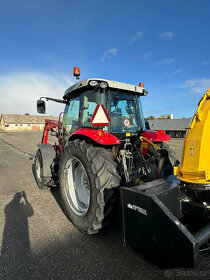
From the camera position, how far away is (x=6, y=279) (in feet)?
5.87

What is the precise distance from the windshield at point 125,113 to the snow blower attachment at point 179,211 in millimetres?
1595

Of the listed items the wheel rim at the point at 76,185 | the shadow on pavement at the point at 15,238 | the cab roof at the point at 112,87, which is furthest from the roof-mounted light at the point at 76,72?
the shadow on pavement at the point at 15,238

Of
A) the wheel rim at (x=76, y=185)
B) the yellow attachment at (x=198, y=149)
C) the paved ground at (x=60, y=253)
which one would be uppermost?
the yellow attachment at (x=198, y=149)

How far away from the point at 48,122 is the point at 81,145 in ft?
11.8

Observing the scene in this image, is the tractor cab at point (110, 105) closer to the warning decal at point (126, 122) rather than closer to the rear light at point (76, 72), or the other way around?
the warning decal at point (126, 122)

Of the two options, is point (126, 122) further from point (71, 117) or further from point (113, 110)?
point (71, 117)

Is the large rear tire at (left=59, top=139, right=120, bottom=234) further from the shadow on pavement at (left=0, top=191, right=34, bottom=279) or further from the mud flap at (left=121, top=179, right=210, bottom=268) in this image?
the shadow on pavement at (left=0, top=191, right=34, bottom=279)

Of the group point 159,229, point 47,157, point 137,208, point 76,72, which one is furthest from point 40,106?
point 159,229

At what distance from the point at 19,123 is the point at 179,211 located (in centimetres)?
6841

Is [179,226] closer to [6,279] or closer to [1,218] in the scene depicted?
[6,279]

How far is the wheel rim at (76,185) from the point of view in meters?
2.91

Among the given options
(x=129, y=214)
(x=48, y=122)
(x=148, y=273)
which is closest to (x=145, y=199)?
(x=129, y=214)

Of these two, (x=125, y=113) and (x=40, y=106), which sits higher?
(x=40, y=106)

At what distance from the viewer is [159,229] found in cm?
140
